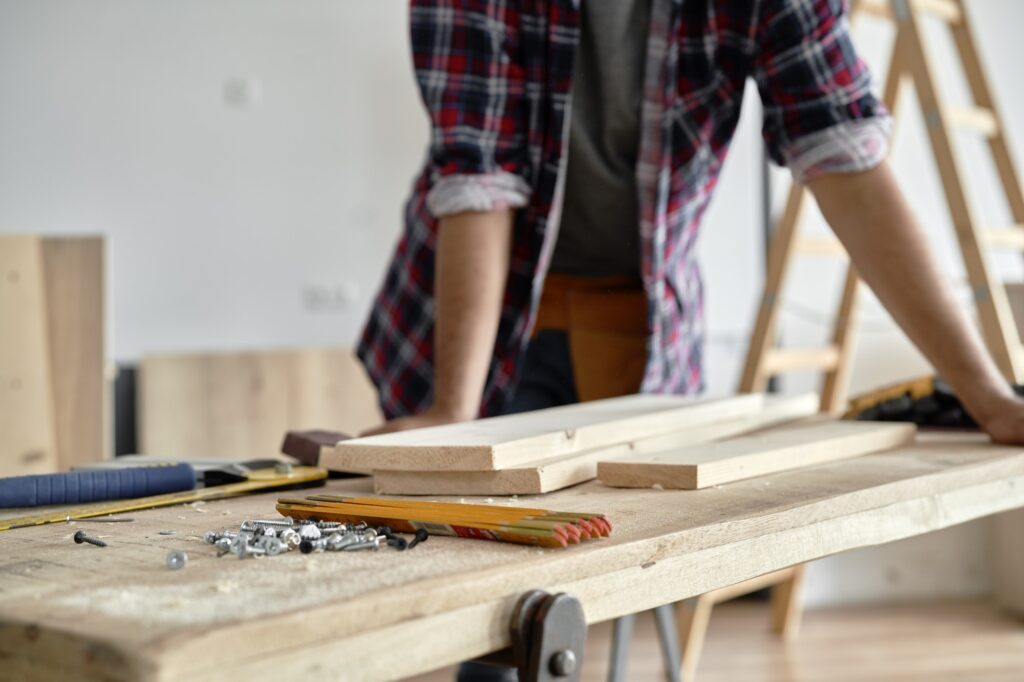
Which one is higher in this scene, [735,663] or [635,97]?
[635,97]

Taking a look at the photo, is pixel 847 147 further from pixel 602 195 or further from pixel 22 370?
pixel 22 370

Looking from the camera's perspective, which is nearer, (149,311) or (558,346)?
(558,346)

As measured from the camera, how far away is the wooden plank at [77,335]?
231 cm

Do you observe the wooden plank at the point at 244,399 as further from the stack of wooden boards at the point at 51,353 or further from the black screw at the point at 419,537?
the black screw at the point at 419,537

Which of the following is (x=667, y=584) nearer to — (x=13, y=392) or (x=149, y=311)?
(x=13, y=392)

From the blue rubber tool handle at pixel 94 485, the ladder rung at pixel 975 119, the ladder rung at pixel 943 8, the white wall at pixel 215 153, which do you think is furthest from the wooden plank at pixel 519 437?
the white wall at pixel 215 153

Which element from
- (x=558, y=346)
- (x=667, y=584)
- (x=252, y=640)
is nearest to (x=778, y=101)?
(x=558, y=346)

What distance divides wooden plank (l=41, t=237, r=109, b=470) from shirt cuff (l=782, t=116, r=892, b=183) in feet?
5.13

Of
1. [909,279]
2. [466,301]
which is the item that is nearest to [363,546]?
[466,301]

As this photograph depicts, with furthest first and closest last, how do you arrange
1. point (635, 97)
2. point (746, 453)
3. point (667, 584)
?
point (635, 97), point (746, 453), point (667, 584)

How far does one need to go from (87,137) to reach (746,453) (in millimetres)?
2428

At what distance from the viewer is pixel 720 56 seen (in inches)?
56.0

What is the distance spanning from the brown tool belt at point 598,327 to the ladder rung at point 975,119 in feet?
3.54

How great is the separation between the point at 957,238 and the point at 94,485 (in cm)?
185
